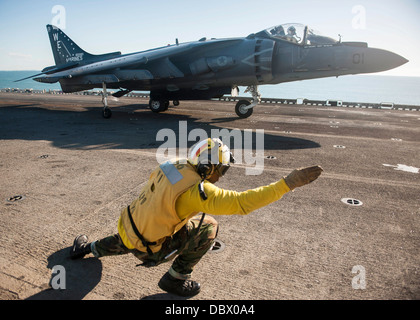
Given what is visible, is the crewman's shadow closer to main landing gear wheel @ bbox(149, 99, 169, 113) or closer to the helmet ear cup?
the helmet ear cup

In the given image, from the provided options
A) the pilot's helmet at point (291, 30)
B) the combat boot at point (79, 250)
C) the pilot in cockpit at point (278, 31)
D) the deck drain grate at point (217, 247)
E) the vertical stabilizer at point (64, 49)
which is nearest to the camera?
the combat boot at point (79, 250)

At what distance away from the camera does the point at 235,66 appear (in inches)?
537

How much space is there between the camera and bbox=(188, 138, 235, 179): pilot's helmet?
3.07m

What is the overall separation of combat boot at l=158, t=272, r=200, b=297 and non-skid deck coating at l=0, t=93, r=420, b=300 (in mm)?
103

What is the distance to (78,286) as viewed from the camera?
3420 mm

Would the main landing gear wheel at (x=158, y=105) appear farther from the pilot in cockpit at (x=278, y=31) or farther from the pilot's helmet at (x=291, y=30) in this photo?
the pilot's helmet at (x=291, y=30)

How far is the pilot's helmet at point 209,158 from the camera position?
3.07 meters

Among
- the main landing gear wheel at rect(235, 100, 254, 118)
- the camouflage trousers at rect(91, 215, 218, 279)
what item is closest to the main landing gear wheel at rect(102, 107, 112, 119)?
the main landing gear wheel at rect(235, 100, 254, 118)

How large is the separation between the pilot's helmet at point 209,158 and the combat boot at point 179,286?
1.27 meters

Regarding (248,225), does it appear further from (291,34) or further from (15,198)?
(291,34)

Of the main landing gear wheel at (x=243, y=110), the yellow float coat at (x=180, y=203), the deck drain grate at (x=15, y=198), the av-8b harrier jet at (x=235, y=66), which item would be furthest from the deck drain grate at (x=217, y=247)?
the main landing gear wheel at (x=243, y=110)

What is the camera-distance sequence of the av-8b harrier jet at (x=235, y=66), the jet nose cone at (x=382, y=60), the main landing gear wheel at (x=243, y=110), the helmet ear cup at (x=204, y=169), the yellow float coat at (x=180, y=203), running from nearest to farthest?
the yellow float coat at (x=180, y=203)
the helmet ear cup at (x=204, y=169)
the jet nose cone at (x=382, y=60)
the av-8b harrier jet at (x=235, y=66)
the main landing gear wheel at (x=243, y=110)
